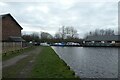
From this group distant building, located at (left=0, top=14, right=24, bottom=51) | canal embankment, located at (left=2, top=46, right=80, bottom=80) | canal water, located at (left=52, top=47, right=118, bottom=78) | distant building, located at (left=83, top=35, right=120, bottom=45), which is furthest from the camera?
distant building, located at (left=83, top=35, right=120, bottom=45)

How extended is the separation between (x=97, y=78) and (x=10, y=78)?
6.05 metres

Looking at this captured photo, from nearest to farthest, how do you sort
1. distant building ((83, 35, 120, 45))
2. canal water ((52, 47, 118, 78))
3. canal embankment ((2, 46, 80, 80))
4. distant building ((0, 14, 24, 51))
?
canal embankment ((2, 46, 80, 80)) → canal water ((52, 47, 118, 78)) → distant building ((0, 14, 24, 51)) → distant building ((83, 35, 120, 45))

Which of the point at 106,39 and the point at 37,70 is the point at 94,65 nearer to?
the point at 37,70

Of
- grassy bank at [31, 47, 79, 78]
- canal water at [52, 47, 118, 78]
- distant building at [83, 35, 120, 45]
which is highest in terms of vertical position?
distant building at [83, 35, 120, 45]

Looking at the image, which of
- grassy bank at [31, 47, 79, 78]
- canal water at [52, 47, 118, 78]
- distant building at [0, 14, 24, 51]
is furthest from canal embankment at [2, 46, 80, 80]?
distant building at [0, 14, 24, 51]

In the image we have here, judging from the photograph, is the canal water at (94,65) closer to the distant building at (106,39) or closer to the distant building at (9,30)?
the distant building at (9,30)

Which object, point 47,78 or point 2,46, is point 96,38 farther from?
point 47,78

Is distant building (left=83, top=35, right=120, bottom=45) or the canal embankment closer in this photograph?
the canal embankment

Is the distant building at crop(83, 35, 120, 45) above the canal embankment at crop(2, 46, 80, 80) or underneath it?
above

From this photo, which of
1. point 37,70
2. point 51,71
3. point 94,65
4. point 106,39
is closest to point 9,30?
point 94,65

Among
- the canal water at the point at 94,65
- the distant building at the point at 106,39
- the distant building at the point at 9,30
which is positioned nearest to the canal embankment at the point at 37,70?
the canal water at the point at 94,65

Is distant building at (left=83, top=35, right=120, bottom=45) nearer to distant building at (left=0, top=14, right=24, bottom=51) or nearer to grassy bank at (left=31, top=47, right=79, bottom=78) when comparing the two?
distant building at (left=0, top=14, right=24, bottom=51)

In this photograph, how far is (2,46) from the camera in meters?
28.0

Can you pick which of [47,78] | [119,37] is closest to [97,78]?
[47,78]
